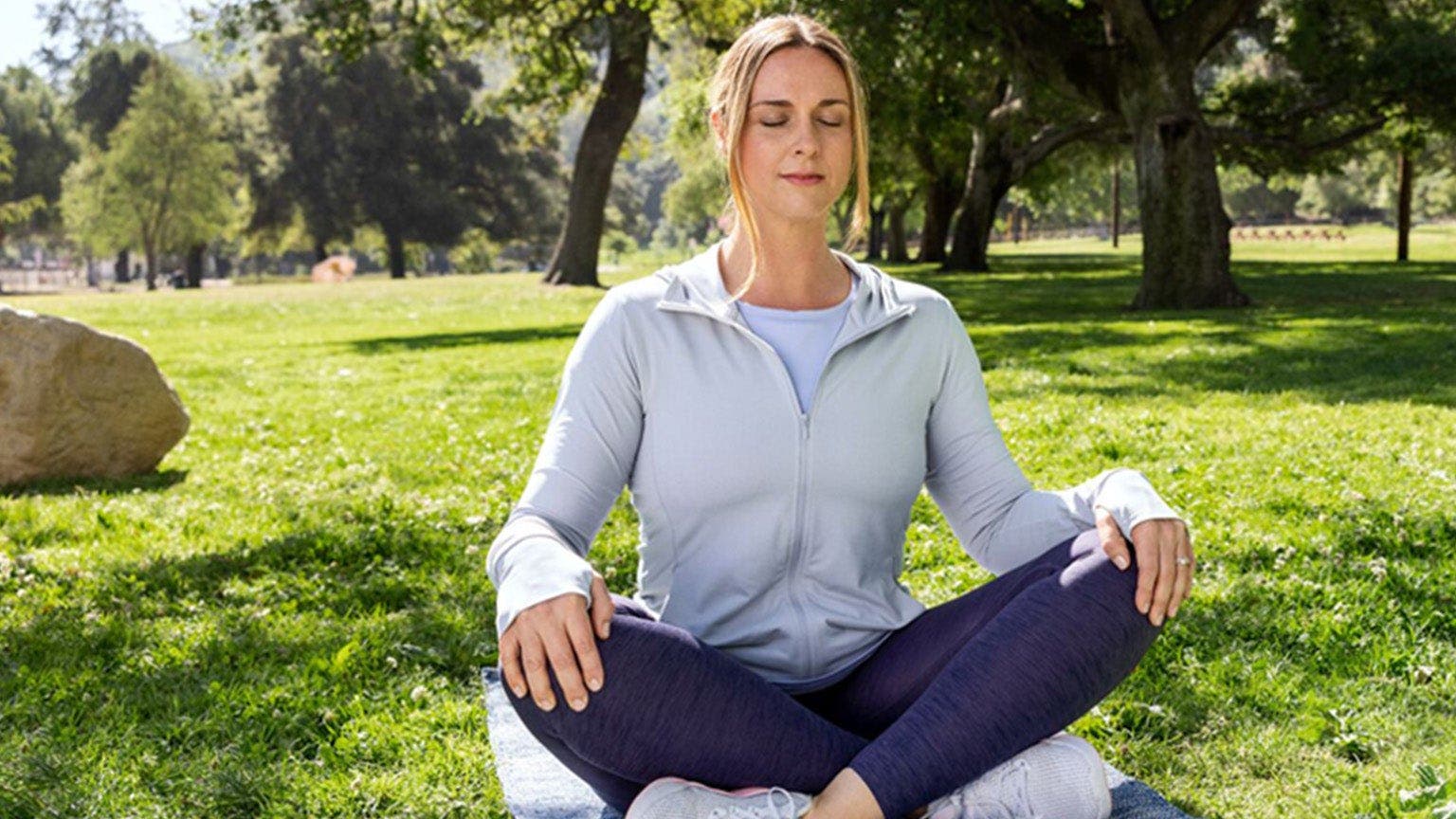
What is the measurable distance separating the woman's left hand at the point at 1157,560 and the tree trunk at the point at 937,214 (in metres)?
42.7

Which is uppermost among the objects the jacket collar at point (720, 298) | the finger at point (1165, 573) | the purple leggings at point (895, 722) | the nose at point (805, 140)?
the nose at point (805, 140)

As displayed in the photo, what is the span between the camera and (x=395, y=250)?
6706 cm

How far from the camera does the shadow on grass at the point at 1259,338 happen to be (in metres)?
11.8

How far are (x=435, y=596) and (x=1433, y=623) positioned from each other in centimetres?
396

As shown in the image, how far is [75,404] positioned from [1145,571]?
7.94 metres

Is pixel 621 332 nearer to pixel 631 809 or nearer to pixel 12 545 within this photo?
pixel 631 809

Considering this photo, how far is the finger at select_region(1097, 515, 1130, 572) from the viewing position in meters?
3.12

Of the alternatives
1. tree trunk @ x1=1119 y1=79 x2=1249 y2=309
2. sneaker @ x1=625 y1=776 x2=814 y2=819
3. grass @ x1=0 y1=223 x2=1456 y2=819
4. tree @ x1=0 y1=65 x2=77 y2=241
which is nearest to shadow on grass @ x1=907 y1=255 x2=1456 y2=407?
grass @ x1=0 y1=223 x2=1456 y2=819

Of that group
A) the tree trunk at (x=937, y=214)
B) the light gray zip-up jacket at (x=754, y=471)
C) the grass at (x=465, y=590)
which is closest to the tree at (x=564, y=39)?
the grass at (x=465, y=590)

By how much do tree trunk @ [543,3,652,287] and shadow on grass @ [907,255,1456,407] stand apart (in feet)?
33.3

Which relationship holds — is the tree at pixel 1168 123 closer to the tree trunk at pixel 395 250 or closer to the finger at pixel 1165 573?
the finger at pixel 1165 573

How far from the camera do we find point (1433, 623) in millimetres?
5250

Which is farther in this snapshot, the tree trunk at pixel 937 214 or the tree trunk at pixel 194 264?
the tree trunk at pixel 194 264

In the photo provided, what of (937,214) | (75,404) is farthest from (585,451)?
(937,214)
